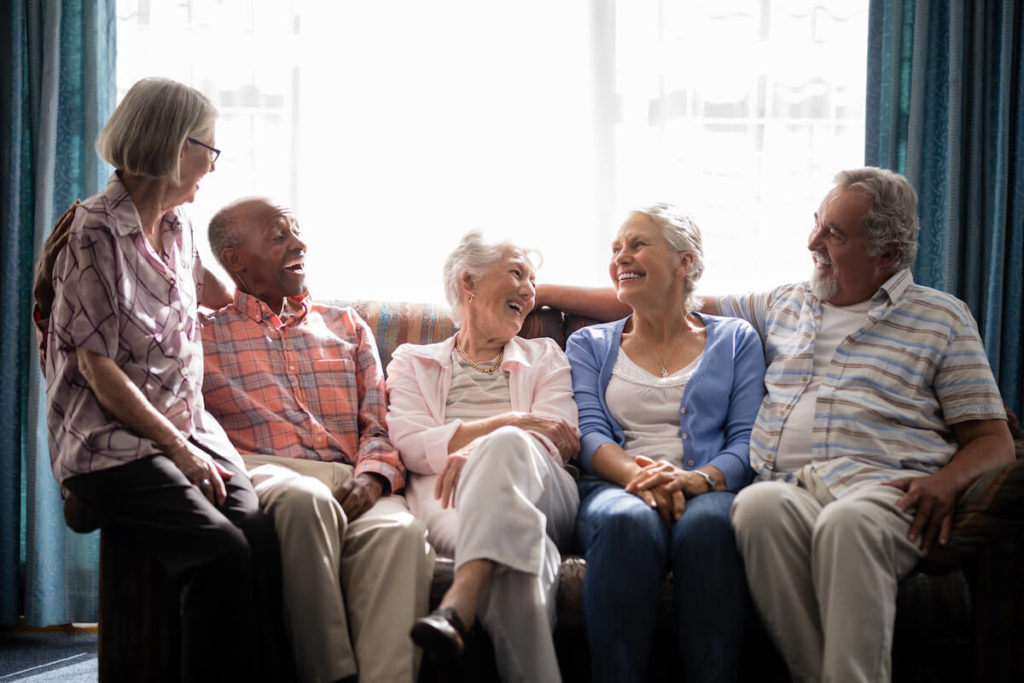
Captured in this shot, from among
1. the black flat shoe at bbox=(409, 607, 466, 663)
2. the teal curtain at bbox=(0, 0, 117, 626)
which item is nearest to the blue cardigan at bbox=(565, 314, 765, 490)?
the black flat shoe at bbox=(409, 607, 466, 663)

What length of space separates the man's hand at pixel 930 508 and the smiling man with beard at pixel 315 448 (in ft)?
3.34

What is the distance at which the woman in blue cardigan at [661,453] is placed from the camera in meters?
1.84

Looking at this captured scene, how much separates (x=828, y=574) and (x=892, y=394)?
502mm

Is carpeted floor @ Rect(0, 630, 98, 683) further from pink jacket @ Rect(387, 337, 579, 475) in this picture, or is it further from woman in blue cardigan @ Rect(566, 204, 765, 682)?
woman in blue cardigan @ Rect(566, 204, 765, 682)

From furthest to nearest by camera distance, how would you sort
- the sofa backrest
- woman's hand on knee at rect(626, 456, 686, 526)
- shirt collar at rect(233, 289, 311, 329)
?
1. the sofa backrest
2. shirt collar at rect(233, 289, 311, 329)
3. woman's hand on knee at rect(626, 456, 686, 526)

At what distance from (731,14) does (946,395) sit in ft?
5.18

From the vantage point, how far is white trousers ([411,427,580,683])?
184 cm

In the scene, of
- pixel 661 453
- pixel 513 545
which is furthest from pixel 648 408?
pixel 513 545

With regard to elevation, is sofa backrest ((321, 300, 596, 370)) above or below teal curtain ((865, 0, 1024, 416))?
below

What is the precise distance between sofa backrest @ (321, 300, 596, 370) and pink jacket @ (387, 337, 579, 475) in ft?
0.45

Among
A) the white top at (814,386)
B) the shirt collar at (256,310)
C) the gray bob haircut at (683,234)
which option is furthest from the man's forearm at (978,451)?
the shirt collar at (256,310)

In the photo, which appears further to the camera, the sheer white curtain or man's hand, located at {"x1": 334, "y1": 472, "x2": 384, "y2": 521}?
the sheer white curtain

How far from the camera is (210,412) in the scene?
228 centimetres

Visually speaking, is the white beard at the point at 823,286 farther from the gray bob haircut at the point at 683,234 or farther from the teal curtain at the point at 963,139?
the teal curtain at the point at 963,139
